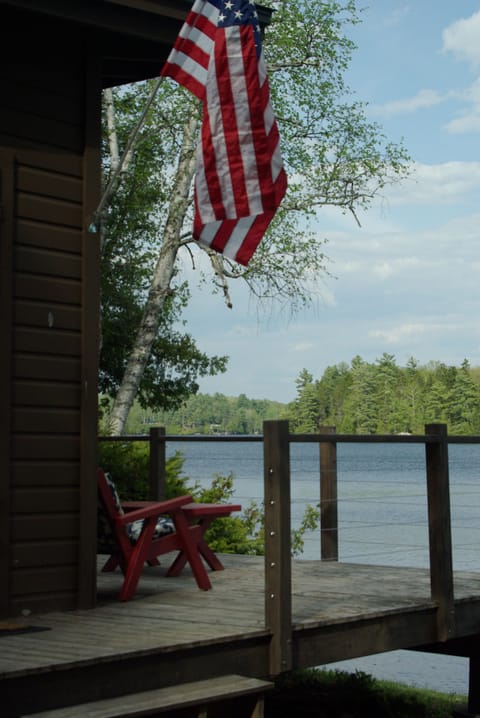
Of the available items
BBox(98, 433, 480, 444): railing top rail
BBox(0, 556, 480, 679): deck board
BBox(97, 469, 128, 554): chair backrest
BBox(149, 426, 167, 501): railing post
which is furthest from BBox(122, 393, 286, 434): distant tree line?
BBox(97, 469, 128, 554): chair backrest

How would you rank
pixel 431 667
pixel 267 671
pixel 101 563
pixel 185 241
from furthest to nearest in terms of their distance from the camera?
pixel 185 241 < pixel 431 667 < pixel 101 563 < pixel 267 671

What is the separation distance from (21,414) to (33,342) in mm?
384

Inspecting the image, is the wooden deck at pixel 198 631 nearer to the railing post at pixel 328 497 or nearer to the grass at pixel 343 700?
the railing post at pixel 328 497

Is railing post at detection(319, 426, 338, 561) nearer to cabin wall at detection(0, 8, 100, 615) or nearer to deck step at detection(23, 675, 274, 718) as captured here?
cabin wall at detection(0, 8, 100, 615)

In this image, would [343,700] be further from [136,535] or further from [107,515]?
[107,515]

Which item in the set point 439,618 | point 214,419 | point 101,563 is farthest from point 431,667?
point 214,419

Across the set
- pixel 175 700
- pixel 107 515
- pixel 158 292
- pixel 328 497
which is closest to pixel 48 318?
pixel 107 515

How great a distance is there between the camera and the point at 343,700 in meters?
7.93

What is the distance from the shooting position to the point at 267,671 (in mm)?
5055

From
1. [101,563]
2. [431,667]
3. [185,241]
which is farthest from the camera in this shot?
[185,241]

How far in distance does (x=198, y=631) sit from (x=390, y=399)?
7219 cm

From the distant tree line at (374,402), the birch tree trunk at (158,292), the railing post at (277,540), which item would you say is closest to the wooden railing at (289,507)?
the railing post at (277,540)

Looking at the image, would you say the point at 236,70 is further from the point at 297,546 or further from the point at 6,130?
the point at 297,546

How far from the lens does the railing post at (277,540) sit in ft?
16.1
